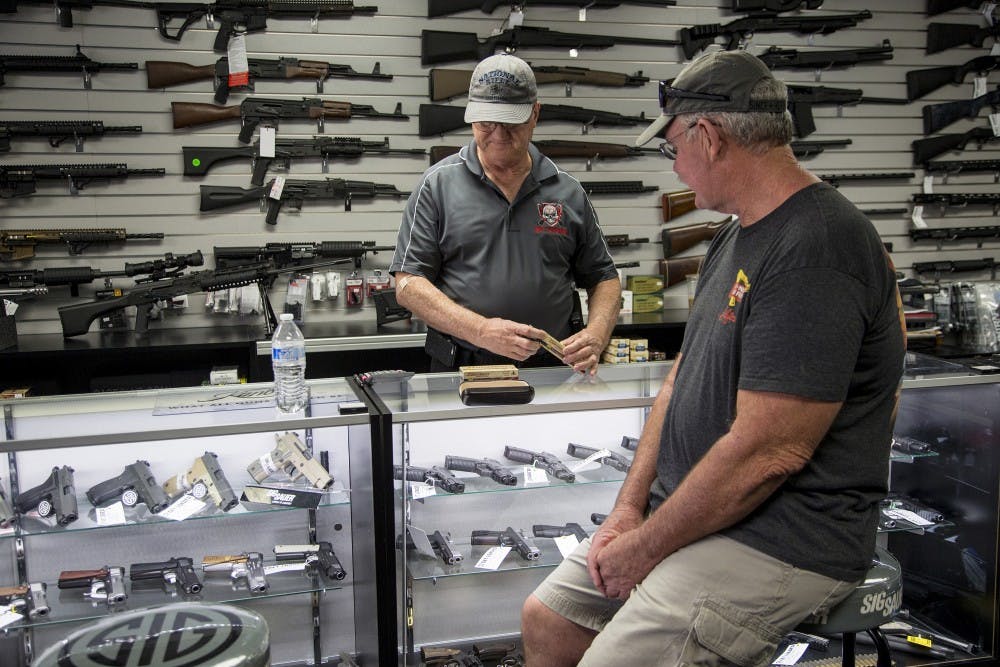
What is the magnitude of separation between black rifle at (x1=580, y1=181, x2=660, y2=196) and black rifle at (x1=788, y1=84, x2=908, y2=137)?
1218mm

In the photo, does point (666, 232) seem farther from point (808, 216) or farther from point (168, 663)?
point (168, 663)

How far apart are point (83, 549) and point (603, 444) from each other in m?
1.56

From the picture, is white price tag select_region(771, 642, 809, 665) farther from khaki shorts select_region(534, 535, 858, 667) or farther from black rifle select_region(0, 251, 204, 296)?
black rifle select_region(0, 251, 204, 296)

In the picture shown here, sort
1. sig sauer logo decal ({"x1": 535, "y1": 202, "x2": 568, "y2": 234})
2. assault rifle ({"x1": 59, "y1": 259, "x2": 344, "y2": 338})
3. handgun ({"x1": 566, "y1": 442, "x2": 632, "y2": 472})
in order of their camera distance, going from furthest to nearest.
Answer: assault rifle ({"x1": 59, "y1": 259, "x2": 344, "y2": 338}) → sig sauer logo decal ({"x1": 535, "y1": 202, "x2": 568, "y2": 234}) → handgun ({"x1": 566, "y1": 442, "x2": 632, "y2": 472})

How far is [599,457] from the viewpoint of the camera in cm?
265

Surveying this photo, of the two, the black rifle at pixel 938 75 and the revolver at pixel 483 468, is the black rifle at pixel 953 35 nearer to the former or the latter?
the black rifle at pixel 938 75

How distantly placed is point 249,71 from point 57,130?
1124 millimetres

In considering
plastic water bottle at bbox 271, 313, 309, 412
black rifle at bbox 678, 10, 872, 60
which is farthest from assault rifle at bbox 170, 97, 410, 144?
plastic water bottle at bbox 271, 313, 309, 412

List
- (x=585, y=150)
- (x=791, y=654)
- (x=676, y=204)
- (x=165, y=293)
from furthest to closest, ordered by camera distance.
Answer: (x=676, y=204)
(x=585, y=150)
(x=165, y=293)
(x=791, y=654)

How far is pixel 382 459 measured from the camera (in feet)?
7.32

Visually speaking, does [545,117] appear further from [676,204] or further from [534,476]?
[534,476]

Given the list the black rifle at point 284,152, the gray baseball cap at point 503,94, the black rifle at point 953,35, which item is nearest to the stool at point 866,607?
the gray baseball cap at point 503,94

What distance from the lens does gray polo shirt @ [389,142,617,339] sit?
3.06 metres

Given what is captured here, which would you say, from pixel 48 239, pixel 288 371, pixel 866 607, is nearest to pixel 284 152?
pixel 48 239
